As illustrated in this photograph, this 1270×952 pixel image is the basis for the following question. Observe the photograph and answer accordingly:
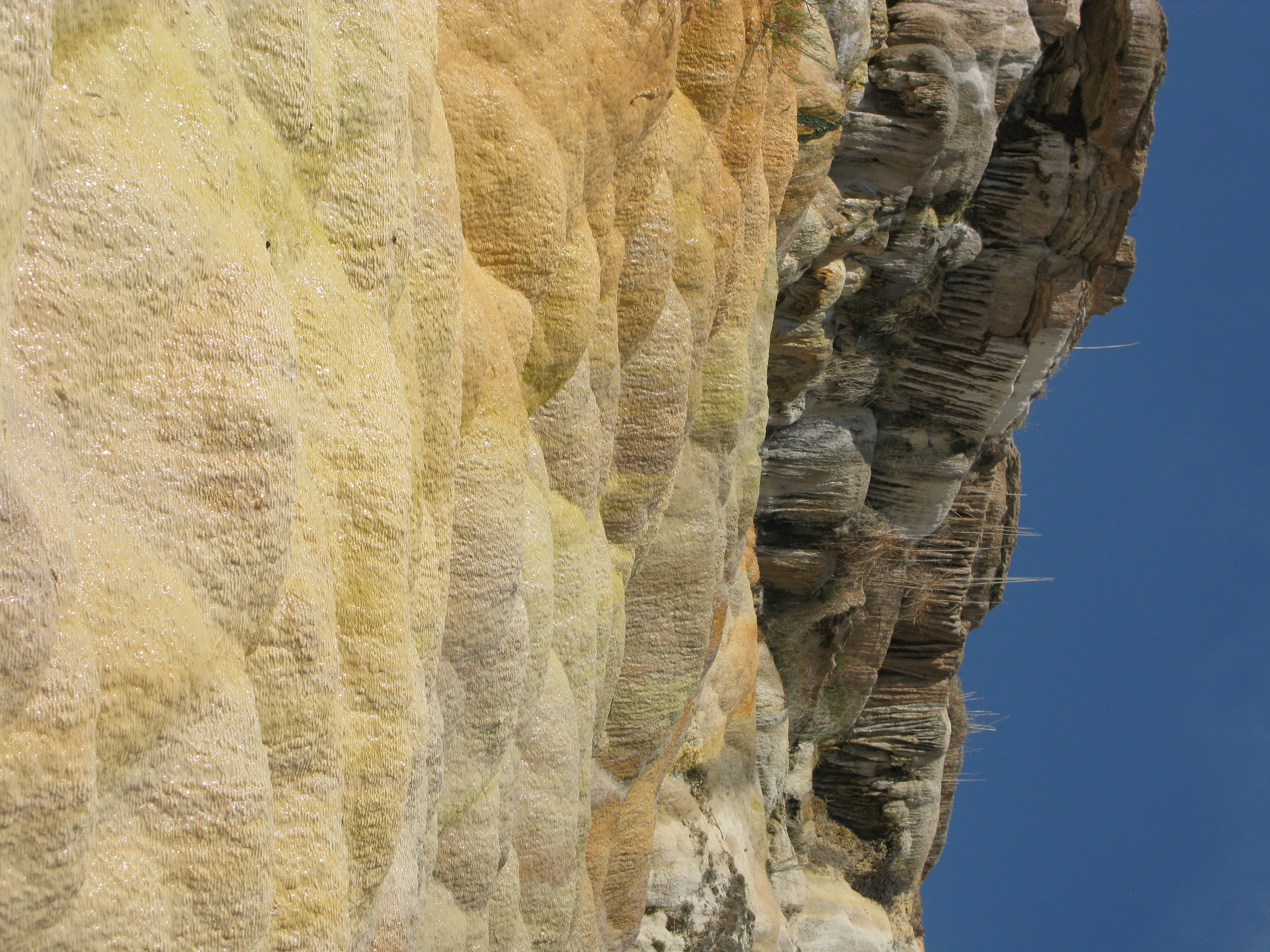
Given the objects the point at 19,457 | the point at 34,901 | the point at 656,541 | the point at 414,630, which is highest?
the point at 19,457

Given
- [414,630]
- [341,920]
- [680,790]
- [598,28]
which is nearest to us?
[341,920]

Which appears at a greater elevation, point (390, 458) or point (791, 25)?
point (791, 25)

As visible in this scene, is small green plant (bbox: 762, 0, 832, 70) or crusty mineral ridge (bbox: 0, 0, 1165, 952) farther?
small green plant (bbox: 762, 0, 832, 70)

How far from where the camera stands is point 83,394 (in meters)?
0.94

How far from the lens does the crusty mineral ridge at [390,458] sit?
36.3 inches

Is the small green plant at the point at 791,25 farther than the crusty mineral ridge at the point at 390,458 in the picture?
Yes

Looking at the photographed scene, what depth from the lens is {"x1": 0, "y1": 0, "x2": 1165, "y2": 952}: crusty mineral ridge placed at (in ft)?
3.03

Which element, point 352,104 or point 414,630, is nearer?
point 352,104

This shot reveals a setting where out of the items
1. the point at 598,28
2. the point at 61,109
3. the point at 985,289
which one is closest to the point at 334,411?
the point at 61,109

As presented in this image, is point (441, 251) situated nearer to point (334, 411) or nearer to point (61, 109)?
point (334, 411)

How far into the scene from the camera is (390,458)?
4.40ft

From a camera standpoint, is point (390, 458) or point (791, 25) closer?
point (390, 458)

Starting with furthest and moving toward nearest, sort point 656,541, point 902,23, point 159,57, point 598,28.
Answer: point 902,23
point 656,541
point 598,28
point 159,57

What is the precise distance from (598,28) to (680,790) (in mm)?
2917
